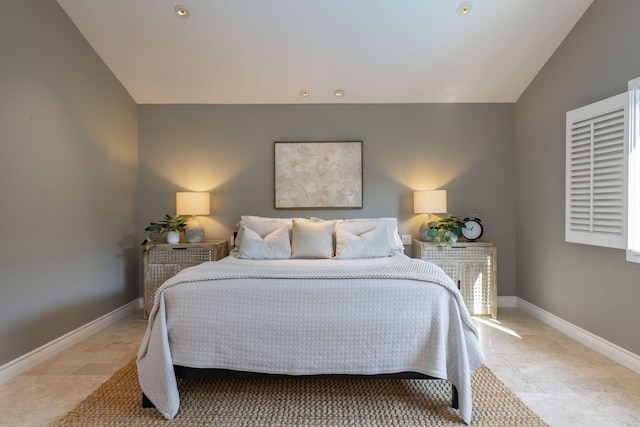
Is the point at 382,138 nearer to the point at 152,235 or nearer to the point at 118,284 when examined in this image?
the point at 152,235

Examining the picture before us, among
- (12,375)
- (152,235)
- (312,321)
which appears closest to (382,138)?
(312,321)

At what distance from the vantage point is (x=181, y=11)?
2697 millimetres

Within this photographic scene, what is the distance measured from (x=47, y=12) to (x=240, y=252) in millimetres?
2422

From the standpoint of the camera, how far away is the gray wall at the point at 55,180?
2275 mm

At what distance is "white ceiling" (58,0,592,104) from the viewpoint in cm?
271

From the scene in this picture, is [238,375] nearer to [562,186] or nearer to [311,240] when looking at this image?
[311,240]

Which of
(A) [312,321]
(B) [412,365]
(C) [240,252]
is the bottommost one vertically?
(B) [412,365]

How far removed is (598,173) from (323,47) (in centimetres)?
249

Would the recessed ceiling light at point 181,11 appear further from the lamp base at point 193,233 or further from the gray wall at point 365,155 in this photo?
the lamp base at point 193,233

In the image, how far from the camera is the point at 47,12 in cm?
256

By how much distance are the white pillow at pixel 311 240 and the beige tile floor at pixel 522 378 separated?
153 cm

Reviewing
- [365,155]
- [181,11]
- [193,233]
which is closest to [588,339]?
[365,155]

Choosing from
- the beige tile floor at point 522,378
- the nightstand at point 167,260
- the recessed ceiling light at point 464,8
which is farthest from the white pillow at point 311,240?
the recessed ceiling light at point 464,8

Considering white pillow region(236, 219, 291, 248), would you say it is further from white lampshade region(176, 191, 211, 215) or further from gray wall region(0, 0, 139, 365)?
gray wall region(0, 0, 139, 365)
